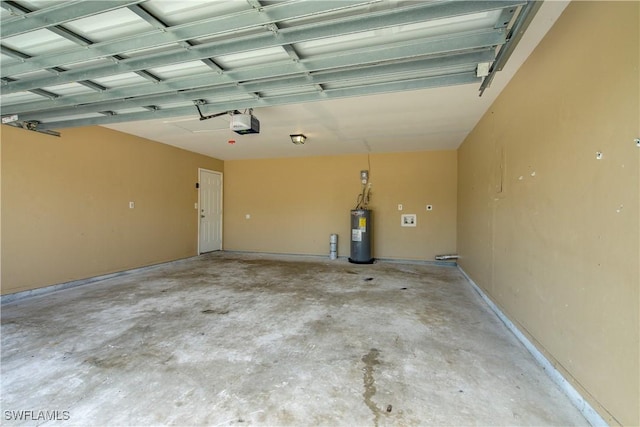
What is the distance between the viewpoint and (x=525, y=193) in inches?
98.7

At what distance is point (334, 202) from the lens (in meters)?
6.93

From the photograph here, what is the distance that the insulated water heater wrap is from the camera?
6242mm

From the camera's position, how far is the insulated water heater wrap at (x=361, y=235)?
6.24m

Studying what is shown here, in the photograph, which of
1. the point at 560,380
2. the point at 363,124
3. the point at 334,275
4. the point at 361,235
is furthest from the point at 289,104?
the point at 361,235

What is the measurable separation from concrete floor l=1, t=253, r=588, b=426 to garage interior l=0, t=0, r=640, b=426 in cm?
2

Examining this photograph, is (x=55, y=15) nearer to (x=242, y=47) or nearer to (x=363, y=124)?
(x=242, y=47)

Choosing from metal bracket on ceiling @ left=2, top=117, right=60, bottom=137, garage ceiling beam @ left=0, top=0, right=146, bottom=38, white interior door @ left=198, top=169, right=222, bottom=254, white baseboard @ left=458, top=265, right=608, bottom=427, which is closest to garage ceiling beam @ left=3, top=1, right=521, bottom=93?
garage ceiling beam @ left=0, top=0, right=146, bottom=38

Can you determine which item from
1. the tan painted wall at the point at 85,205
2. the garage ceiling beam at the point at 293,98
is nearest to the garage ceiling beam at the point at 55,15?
the garage ceiling beam at the point at 293,98

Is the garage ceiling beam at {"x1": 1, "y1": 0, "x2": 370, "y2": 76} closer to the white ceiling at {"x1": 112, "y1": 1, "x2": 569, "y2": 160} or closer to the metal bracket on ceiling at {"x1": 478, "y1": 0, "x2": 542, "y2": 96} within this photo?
the metal bracket on ceiling at {"x1": 478, "y1": 0, "x2": 542, "y2": 96}

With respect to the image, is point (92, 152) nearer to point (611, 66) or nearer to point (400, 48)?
point (400, 48)

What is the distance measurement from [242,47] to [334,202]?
202 inches

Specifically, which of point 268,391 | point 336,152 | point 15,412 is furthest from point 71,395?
point 336,152

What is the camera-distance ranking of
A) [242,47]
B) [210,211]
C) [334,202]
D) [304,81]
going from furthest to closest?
[210,211], [334,202], [304,81], [242,47]

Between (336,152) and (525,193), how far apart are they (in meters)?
4.44
